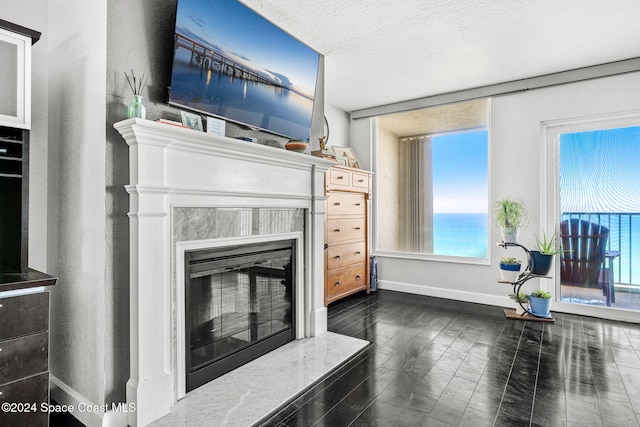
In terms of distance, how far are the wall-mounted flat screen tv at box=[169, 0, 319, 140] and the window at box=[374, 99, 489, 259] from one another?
6.42ft

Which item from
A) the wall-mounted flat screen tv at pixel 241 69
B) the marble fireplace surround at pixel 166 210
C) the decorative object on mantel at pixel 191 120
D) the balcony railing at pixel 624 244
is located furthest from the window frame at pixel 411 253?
the decorative object on mantel at pixel 191 120

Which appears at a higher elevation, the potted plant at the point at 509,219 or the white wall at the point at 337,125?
the white wall at the point at 337,125

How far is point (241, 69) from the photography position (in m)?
2.08

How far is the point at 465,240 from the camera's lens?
392 centimetres

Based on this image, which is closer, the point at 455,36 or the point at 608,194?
the point at 455,36

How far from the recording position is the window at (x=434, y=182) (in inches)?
152

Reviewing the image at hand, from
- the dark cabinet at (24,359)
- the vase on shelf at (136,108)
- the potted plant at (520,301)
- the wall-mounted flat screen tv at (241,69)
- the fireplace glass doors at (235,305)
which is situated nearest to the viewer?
the dark cabinet at (24,359)

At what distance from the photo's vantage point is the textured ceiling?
89.2 inches

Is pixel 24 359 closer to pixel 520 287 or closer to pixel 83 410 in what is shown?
pixel 83 410

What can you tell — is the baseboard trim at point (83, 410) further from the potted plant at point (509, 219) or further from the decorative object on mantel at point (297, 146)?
the potted plant at point (509, 219)

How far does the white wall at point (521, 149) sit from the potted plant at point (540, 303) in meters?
0.34

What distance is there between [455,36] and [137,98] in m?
2.36

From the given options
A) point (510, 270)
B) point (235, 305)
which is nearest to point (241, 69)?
point (235, 305)

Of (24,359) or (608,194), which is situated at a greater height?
(608,194)
